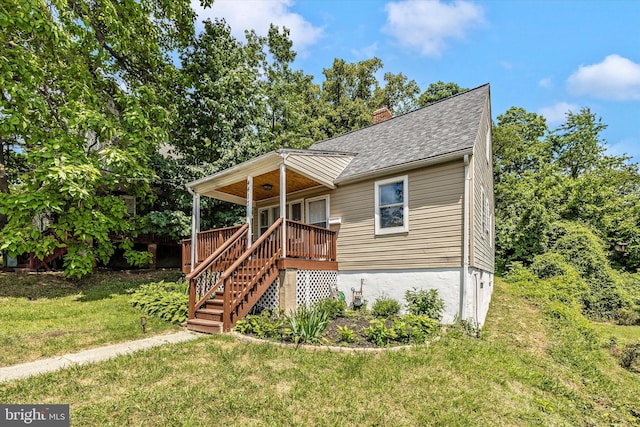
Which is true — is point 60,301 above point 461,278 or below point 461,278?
below

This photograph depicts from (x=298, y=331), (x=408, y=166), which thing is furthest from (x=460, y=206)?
(x=298, y=331)

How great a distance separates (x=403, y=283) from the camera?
8312mm

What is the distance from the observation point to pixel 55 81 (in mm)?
11406

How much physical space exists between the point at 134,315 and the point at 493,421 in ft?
26.4

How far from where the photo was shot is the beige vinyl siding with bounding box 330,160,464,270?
7.71 m

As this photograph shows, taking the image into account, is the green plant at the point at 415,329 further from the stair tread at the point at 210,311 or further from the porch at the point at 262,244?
the stair tread at the point at 210,311

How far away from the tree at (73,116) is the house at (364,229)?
305 cm

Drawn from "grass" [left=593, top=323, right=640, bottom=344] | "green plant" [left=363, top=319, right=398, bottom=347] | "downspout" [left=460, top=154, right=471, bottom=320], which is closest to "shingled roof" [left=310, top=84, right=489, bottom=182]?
"downspout" [left=460, top=154, right=471, bottom=320]

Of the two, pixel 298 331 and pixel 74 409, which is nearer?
pixel 74 409

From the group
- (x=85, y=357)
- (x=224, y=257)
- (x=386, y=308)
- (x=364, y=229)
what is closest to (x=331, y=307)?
(x=386, y=308)

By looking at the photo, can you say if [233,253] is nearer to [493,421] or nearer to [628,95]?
[493,421]

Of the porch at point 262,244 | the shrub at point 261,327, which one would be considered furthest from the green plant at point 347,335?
the porch at point 262,244

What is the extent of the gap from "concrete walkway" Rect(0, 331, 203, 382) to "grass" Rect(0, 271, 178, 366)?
0.34m

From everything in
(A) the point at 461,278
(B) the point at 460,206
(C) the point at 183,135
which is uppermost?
(C) the point at 183,135
